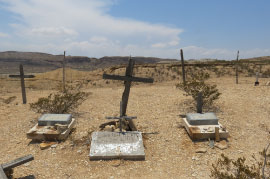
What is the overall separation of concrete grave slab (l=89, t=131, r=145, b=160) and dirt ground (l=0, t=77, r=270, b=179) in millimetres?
164

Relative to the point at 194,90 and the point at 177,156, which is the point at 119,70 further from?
the point at 177,156

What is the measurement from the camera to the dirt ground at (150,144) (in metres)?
4.61

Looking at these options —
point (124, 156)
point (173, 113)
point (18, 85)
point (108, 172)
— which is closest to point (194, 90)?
point (173, 113)

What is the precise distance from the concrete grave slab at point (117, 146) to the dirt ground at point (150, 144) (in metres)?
0.16

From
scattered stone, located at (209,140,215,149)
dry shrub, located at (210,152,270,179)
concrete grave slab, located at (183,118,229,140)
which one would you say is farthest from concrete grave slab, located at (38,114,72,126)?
dry shrub, located at (210,152,270,179)

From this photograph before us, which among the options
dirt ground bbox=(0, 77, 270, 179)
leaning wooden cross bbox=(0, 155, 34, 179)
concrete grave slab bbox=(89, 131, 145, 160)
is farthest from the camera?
concrete grave slab bbox=(89, 131, 145, 160)

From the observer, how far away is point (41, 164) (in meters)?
4.84

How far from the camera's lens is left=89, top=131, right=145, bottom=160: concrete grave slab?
5.00 metres

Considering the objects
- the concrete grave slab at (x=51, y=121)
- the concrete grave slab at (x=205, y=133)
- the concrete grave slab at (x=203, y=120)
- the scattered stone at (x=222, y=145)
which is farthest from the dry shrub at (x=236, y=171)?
the concrete grave slab at (x=51, y=121)

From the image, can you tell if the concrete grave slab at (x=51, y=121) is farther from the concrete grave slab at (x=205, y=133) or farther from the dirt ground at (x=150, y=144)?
the concrete grave slab at (x=205, y=133)

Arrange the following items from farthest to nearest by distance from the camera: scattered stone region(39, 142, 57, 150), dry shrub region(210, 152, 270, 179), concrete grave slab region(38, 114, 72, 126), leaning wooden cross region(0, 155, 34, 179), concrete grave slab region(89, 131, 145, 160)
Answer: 1. concrete grave slab region(38, 114, 72, 126)
2. scattered stone region(39, 142, 57, 150)
3. concrete grave slab region(89, 131, 145, 160)
4. dry shrub region(210, 152, 270, 179)
5. leaning wooden cross region(0, 155, 34, 179)

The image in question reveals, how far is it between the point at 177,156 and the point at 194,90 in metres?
4.78

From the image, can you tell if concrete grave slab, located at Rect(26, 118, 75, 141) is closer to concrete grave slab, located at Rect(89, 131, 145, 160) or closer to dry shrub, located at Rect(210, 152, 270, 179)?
concrete grave slab, located at Rect(89, 131, 145, 160)

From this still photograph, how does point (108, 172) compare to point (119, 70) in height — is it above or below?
below
